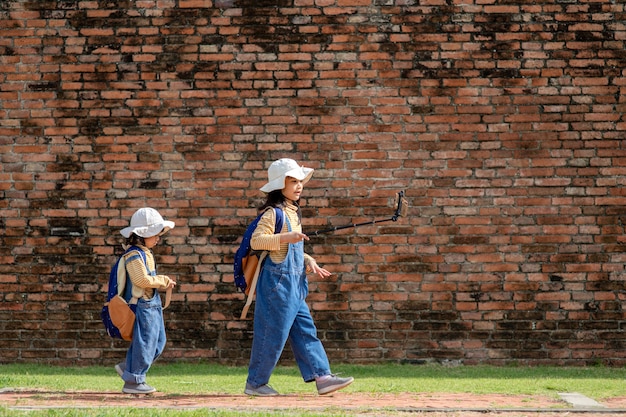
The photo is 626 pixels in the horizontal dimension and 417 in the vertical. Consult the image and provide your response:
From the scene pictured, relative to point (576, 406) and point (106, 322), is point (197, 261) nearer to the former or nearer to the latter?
point (106, 322)

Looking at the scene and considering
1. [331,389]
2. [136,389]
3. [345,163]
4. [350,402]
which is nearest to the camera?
[350,402]

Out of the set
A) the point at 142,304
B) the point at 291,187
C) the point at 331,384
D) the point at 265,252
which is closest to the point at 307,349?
the point at 331,384

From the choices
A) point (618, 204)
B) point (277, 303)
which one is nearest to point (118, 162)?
point (277, 303)

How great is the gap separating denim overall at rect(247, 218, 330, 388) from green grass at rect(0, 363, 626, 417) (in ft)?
1.73

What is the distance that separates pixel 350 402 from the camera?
590 centimetres

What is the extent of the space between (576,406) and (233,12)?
4934 millimetres

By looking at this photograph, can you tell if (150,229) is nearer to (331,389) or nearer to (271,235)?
(271,235)

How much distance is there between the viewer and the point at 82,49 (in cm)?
876

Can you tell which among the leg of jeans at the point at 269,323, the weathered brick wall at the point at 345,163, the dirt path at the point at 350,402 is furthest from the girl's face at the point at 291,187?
the weathered brick wall at the point at 345,163

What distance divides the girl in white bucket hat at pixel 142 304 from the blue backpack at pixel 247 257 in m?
0.61

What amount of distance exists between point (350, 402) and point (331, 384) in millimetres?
269

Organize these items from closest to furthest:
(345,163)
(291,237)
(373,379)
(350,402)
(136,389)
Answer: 1. (350,402)
2. (291,237)
3. (136,389)
4. (373,379)
5. (345,163)

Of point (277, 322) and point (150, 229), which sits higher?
point (150, 229)

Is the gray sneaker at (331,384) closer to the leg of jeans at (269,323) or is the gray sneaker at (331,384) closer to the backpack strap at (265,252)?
the leg of jeans at (269,323)
